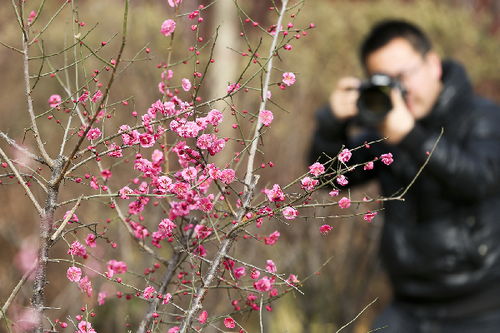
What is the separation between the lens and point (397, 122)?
114 inches

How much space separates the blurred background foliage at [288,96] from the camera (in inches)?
209

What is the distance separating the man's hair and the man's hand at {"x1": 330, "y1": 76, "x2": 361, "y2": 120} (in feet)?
0.53

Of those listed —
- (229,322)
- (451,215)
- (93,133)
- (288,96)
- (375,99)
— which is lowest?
(288,96)

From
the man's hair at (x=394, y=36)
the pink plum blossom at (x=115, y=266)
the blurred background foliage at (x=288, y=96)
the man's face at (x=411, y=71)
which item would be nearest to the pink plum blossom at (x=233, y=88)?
the pink plum blossom at (x=115, y=266)

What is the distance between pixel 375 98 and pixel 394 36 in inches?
16.4

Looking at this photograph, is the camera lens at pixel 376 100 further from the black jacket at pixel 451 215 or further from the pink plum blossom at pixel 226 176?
the pink plum blossom at pixel 226 176

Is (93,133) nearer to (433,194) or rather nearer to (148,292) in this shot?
(148,292)

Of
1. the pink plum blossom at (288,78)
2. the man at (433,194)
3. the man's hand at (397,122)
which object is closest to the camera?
the pink plum blossom at (288,78)

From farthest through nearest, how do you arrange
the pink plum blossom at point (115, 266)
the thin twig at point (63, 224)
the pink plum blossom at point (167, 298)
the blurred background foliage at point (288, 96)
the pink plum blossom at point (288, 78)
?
1. the blurred background foliage at point (288, 96)
2. the pink plum blossom at point (115, 266)
3. the pink plum blossom at point (288, 78)
4. the pink plum blossom at point (167, 298)
5. the thin twig at point (63, 224)

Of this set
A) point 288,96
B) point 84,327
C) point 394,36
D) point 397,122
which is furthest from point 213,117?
point 288,96

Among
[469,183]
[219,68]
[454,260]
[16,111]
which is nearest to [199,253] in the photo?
[469,183]

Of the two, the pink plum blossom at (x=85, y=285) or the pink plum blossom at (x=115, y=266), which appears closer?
the pink plum blossom at (x=85, y=285)

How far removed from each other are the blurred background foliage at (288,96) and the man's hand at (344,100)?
3.20ft

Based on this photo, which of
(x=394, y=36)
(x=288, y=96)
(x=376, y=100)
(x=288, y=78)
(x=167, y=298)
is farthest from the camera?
(x=288, y=96)
